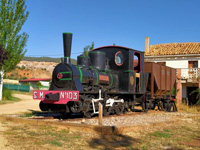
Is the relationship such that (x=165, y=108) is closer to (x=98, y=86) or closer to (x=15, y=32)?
(x=98, y=86)

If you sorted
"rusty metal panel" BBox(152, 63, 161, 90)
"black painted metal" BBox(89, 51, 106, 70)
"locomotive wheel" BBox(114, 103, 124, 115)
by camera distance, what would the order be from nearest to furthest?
"black painted metal" BBox(89, 51, 106, 70), "locomotive wheel" BBox(114, 103, 124, 115), "rusty metal panel" BBox(152, 63, 161, 90)

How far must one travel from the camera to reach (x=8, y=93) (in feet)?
84.4

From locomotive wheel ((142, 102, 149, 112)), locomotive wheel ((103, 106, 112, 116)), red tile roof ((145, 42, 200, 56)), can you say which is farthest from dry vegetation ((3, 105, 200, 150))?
red tile roof ((145, 42, 200, 56))

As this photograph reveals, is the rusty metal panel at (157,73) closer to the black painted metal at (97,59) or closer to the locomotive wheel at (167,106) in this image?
the locomotive wheel at (167,106)

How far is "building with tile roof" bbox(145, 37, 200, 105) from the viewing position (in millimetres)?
23766

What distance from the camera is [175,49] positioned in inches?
1060

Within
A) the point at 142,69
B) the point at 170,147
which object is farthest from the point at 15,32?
the point at 170,147

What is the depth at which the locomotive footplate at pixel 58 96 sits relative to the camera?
961 cm

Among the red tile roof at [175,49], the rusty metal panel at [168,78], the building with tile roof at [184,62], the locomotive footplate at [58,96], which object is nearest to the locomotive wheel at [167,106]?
the rusty metal panel at [168,78]

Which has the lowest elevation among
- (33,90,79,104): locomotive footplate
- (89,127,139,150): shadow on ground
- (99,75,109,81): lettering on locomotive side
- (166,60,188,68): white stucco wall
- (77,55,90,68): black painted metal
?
(89,127,139,150): shadow on ground

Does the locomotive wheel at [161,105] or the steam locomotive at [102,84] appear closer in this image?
the steam locomotive at [102,84]

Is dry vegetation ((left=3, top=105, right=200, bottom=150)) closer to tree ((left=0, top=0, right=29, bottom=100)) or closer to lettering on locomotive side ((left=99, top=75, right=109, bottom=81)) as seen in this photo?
lettering on locomotive side ((left=99, top=75, right=109, bottom=81))

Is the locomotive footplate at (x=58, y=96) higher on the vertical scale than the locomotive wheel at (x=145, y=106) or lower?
higher

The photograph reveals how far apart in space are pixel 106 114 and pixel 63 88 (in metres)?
2.50
